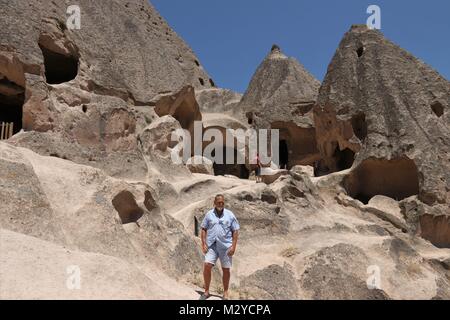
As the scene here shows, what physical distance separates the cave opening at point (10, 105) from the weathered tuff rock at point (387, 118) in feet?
27.4

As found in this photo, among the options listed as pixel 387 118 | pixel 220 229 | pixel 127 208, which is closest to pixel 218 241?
pixel 220 229

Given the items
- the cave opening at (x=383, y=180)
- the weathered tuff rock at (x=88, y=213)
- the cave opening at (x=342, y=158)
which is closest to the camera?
the weathered tuff rock at (x=88, y=213)

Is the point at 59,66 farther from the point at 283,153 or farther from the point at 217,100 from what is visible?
the point at 283,153

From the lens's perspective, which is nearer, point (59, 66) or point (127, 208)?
point (127, 208)

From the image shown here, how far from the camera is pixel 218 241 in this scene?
210 inches

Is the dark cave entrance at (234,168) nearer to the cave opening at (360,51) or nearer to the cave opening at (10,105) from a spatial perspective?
the cave opening at (360,51)

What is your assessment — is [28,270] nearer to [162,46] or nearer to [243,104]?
[162,46]

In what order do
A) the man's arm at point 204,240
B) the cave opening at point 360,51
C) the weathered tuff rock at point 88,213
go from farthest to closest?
1. the cave opening at point 360,51
2. the weathered tuff rock at point 88,213
3. the man's arm at point 204,240

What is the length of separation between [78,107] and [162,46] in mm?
5614

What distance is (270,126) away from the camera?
72.9ft

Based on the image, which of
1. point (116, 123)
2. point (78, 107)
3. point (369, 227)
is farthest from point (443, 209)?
point (78, 107)

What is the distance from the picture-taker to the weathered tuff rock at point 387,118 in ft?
41.4

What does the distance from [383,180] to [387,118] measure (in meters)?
1.67

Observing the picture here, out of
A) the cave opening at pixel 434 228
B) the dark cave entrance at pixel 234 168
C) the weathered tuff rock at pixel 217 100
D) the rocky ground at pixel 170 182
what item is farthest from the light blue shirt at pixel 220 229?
the weathered tuff rock at pixel 217 100
